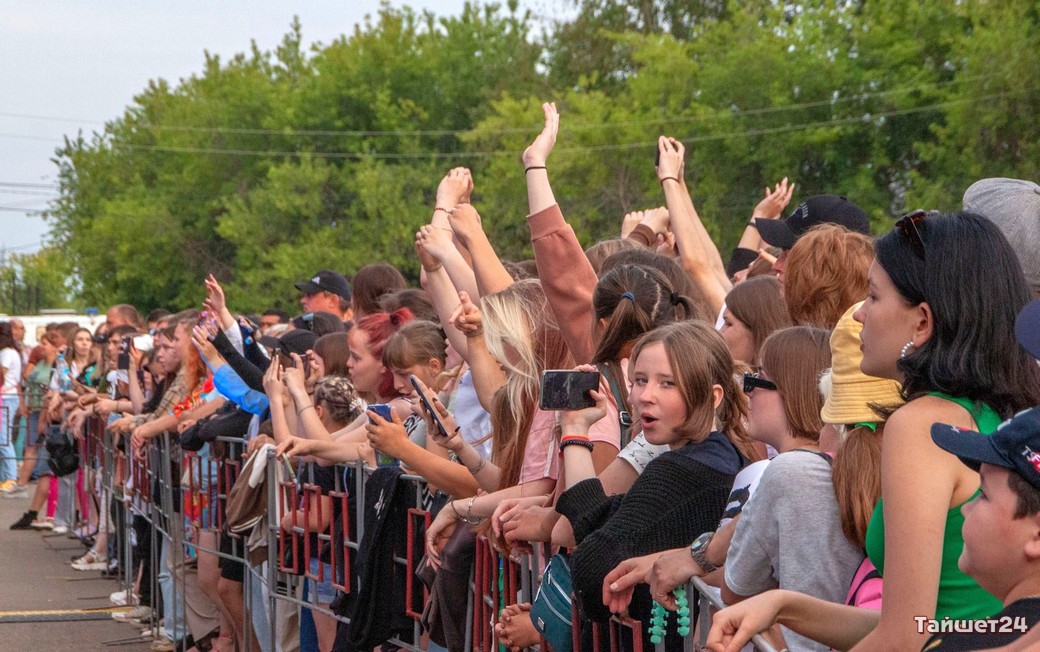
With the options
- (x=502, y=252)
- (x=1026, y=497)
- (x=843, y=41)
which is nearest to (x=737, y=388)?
(x=1026, y=497)

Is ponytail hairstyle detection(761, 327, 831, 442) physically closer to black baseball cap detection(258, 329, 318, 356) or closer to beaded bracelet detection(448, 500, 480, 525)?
beaded bracelet detection(448, 500, 480, 525)

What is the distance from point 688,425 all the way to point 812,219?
6.54ft

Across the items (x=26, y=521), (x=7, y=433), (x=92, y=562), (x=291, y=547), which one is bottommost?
(x=92, y=562)

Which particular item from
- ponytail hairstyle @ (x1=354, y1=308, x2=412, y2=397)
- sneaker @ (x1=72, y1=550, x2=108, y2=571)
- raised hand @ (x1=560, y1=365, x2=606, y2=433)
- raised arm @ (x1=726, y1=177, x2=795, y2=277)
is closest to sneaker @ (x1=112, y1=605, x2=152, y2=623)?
sneaker @ (x1=72, y1=550, x2=108, y2=571)

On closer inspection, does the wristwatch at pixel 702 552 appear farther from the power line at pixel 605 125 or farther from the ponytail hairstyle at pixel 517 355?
the power line at pixel 605 125

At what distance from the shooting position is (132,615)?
35.9 feet

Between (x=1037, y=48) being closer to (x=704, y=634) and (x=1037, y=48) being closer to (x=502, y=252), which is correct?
(x=502, y=252)

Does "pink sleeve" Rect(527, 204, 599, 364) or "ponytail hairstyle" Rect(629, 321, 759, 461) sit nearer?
"ponytail hairstyle" Rect(629, 321, 759, 461)

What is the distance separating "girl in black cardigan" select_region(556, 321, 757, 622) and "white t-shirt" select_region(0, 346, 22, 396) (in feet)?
54.4

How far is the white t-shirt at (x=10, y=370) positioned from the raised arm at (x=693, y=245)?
14.8m

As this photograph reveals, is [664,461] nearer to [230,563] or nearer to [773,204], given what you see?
[773,204]

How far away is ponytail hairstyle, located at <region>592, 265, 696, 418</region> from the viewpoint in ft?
15.1

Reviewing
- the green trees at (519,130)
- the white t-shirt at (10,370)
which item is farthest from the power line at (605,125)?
the white t-shirt at (10,370)

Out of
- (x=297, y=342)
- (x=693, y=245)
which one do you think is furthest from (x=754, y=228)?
(x=297, y=342)
